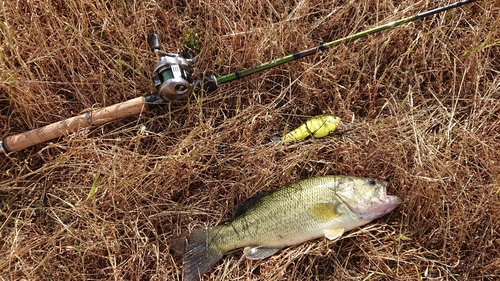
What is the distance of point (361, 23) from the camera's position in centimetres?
350

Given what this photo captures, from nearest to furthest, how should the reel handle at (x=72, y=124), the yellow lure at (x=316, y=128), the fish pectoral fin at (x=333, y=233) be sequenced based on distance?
the fish pectoral fin at (x=333, y=233) < the reel handle at (x=72, y=124) < the yellow lure at (x=316, y=128)

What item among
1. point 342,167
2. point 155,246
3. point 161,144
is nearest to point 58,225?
point 155,246

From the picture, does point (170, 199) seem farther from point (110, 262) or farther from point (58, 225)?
point (58, 225)

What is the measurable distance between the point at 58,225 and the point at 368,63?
8.25 feet

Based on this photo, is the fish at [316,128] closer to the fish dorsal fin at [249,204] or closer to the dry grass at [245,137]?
the dry grass at [245,137]

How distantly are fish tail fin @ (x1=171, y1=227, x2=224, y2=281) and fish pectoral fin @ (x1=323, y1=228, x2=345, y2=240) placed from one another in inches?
27.7

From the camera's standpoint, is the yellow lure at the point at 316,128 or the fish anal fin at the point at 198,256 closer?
the fish anal fin at the point at 198,256

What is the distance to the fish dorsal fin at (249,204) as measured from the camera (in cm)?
301

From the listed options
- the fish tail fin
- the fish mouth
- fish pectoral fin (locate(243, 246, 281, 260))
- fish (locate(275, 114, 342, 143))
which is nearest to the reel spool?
fish (locate(275, 114, 342, 143))

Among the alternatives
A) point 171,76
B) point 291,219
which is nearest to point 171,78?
point 171,76

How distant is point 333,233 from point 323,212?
0.49 ft

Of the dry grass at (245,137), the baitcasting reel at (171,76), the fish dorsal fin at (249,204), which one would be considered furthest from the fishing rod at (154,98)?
the fish dorsal fin at (249,204)

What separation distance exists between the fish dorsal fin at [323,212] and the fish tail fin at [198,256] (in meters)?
0.67

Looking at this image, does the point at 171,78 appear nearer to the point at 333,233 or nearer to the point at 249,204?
the point at 249,204
